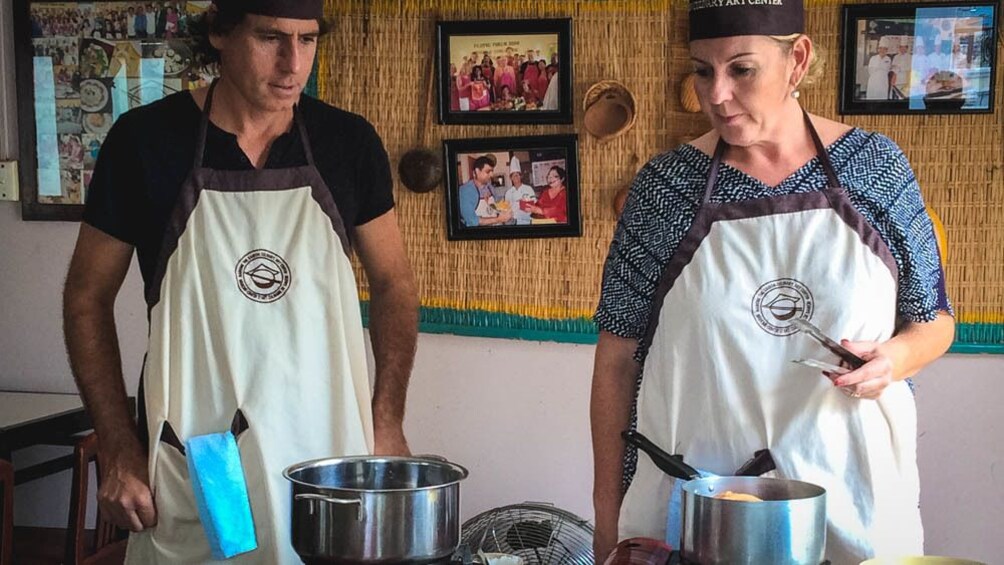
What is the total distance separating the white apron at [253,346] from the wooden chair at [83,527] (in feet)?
3.19

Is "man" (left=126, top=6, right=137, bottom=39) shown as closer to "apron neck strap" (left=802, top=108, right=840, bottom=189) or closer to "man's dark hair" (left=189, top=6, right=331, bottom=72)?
"man's dark hair" (left=189, top=6, right=331, bottom=72)

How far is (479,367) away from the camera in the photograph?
142 inches

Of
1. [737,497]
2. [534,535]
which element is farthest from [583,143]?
[737,497]

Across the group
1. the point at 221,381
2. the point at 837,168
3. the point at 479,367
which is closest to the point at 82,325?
the point at 221,381

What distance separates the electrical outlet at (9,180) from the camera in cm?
388

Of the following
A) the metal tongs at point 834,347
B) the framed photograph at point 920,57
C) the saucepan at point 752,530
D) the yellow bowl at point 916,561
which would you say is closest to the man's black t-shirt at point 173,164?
the metal tongs at point 834,347

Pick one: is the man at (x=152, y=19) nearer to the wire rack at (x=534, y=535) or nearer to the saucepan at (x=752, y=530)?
the wire rack at (x=534, y=535)

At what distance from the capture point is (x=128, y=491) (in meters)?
2.04

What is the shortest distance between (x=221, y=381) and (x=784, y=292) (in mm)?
981

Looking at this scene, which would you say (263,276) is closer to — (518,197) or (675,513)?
(675,513)

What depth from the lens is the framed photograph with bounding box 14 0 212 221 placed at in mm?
3766

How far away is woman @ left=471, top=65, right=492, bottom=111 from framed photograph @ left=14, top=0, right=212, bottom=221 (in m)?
0.92

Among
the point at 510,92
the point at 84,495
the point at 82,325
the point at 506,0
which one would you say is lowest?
the point at 84,495

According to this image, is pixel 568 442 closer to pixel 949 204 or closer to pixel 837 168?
pixel 949 204
